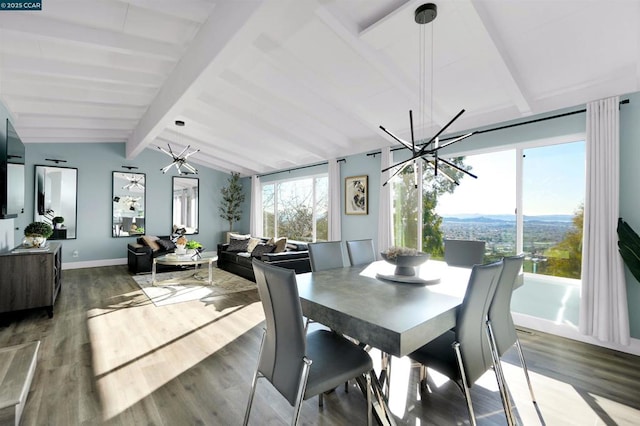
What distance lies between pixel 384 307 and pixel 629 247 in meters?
2.59

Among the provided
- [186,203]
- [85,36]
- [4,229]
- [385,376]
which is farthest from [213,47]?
[186,203]

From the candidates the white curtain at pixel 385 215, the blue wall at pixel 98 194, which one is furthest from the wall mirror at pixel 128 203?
the white curtain at pixel 385 215

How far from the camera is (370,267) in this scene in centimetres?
279

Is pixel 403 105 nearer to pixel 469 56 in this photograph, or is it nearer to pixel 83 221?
pixel 469 56

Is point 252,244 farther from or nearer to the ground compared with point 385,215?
nearer to the ground

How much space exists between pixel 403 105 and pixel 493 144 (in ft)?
3.98

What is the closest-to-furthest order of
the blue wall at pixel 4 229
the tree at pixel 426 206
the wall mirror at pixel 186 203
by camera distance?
the blue wall at pixel 4 229 → the tree at pixel 426 206 → the wall mirror at pixel 186 203

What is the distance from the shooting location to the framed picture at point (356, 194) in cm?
521

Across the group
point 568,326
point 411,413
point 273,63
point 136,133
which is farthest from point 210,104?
Answer: point 568,326

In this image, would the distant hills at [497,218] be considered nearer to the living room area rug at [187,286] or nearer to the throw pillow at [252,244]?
the living room area rug at [187,286]

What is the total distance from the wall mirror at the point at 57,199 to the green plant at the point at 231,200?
3.39 m

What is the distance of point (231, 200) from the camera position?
8766 millimetres

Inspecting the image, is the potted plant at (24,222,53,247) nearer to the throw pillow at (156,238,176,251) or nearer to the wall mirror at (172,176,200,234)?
the throw pillow at (156,238,176,251)

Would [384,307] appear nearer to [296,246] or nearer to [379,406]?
[379,406]
